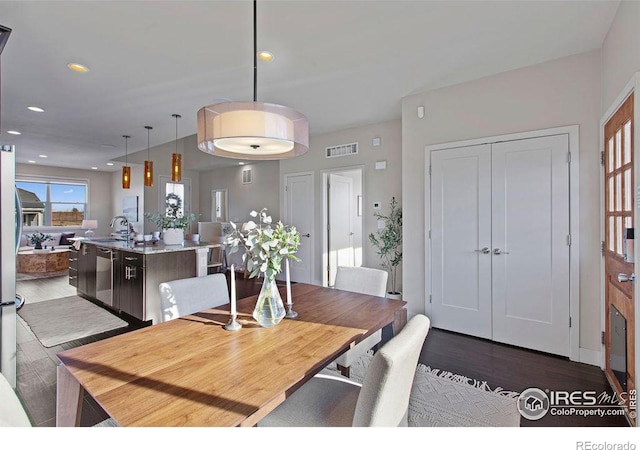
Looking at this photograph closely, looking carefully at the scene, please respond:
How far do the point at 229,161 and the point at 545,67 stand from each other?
580 cm

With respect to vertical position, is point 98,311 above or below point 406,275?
below

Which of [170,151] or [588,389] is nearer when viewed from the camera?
[588,389]

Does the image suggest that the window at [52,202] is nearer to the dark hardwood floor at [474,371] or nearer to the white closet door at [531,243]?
the dark hardwood floor at [474,371]

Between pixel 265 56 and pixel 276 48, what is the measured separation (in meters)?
0.16

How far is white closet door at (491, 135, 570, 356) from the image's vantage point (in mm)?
2818

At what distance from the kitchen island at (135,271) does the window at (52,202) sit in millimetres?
6476

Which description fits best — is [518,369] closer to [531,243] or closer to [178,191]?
[531,243]

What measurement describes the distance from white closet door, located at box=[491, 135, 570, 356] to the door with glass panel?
1.09 ft

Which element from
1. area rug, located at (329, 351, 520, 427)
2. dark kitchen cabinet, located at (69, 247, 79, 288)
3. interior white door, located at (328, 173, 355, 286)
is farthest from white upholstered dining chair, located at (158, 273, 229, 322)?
dark kitchen cabinet, located at (69, 247, 79, 288)

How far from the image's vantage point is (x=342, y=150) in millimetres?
5082

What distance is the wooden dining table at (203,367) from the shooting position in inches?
36.4

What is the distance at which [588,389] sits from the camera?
229cm
